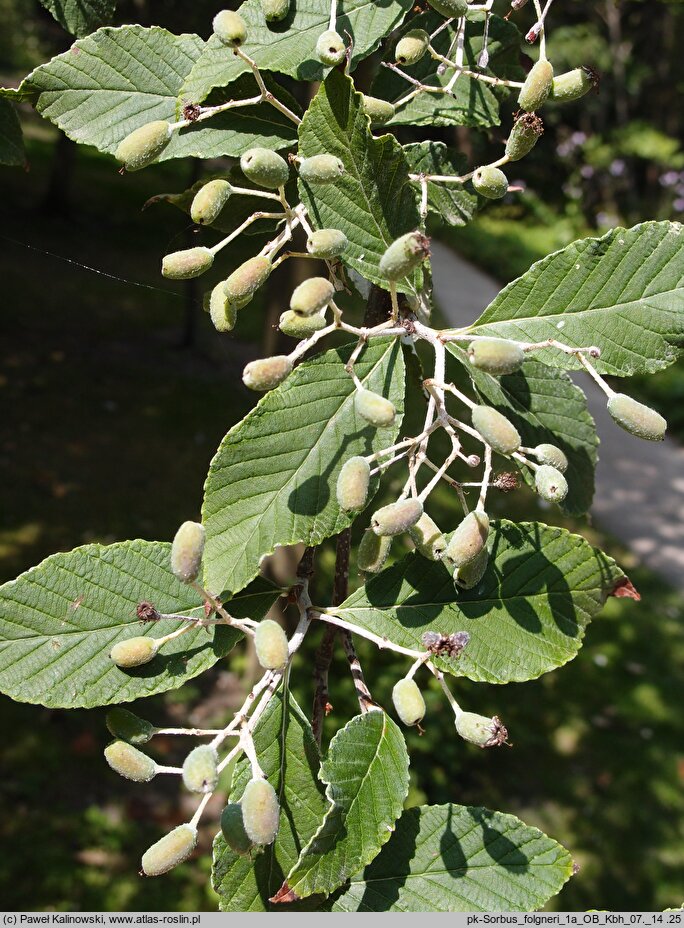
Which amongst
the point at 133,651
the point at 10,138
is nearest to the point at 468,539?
the point at 133,651

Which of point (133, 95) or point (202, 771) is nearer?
point (202, 771)

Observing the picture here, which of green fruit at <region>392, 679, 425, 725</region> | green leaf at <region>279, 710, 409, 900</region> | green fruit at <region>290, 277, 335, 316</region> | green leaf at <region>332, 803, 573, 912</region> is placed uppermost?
green fruit at <region>290, 277, 335, 316</region>

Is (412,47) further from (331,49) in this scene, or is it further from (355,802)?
(355,802)

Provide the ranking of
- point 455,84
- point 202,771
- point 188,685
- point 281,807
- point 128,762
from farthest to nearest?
1. point 188,685
2. point 455,84
3. point 281,807
4. point 128,762
5. point 202,771

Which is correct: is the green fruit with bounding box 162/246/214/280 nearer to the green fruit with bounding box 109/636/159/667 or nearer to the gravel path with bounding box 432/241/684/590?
the green fruit with bounding box 109/636/159/667

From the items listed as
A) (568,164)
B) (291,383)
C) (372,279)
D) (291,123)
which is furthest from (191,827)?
(568,164)

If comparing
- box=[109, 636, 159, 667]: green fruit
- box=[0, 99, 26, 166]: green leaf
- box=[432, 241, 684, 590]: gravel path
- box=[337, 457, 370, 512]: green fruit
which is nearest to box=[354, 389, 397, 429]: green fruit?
box=[337, 457, 370, 512]: green fruit
